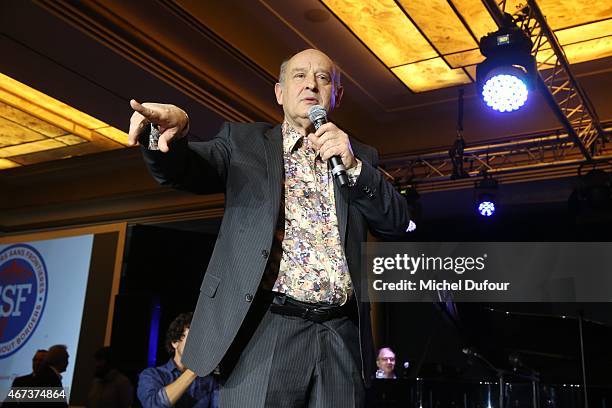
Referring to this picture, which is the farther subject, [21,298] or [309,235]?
[21,298]

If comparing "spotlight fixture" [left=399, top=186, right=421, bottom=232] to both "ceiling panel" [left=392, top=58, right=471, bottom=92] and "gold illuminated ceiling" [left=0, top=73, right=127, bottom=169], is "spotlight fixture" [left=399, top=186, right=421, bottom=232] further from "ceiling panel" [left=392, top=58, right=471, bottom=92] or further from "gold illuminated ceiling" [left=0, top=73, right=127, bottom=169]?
"gold illuminated ceiling" [left=0, top=73, right=127, bottom=169]

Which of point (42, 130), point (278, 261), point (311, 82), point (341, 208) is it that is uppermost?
point (42, 130)

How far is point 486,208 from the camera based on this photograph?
21.4 feet

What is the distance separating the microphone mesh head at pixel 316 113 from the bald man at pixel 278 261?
0.17ft

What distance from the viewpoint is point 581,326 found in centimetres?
326

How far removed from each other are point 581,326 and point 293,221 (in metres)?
2.42

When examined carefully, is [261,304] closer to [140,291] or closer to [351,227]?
[351,227]

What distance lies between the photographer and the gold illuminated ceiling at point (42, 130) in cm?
661

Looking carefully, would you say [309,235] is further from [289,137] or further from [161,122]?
[161,122]

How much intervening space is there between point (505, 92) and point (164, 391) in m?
2.96

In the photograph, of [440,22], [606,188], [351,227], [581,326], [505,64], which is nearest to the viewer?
[351,227]

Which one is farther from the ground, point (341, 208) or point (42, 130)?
point (42, 130)

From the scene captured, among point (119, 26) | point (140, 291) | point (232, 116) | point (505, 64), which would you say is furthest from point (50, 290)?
point (505, 64)

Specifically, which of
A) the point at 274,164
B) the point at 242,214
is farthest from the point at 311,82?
the point at 242,214
